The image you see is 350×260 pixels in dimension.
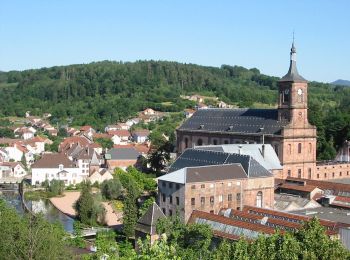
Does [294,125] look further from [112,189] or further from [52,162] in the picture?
[52,162]

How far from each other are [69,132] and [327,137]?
62.5 metres

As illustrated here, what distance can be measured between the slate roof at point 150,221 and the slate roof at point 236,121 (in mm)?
20965

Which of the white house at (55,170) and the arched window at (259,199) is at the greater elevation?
the arched window at (259,199)

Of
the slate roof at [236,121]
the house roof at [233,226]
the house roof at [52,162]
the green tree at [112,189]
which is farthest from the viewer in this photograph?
the house roof at [52,162]

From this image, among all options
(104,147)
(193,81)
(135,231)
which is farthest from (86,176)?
(193,81)

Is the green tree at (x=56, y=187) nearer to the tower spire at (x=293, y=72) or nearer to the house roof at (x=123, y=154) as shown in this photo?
the house roof at (x=123, y=154)

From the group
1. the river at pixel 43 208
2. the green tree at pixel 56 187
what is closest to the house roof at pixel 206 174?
the river at pixel 43 208

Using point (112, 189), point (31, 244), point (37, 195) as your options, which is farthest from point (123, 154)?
point (31, 244)

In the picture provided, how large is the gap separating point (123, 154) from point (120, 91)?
79.5m

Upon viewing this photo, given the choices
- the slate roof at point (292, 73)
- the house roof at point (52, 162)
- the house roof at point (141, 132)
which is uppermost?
the slate roof at point (292, 73)

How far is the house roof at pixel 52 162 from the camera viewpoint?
254 feet

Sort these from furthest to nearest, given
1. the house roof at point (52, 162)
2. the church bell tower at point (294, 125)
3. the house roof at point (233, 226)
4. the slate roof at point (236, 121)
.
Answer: the house roof at point (52, 162), the slate roof at point (236, 121), the church bell tower at point (294, 125), the house roof at point (233, 226)

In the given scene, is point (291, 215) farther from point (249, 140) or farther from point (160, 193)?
point (249, 140)

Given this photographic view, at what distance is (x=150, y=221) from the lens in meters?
40.4
